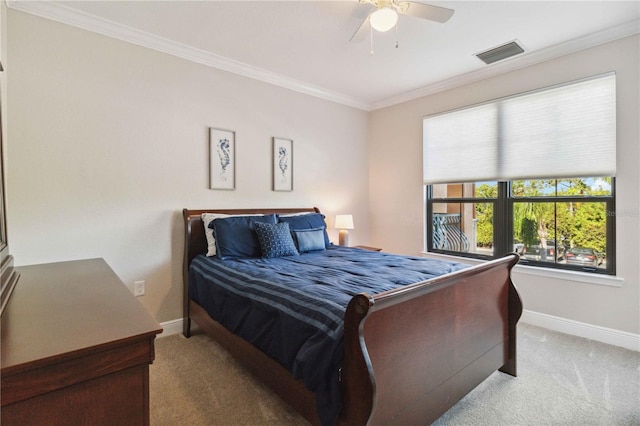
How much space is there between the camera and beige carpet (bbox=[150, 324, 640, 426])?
178 centimetres

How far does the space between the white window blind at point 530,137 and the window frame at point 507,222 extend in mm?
235

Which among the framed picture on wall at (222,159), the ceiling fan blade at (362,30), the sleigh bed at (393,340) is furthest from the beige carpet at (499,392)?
the ceiling fan blade at (362,30)

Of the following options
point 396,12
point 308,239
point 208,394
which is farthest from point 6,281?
point 396,12

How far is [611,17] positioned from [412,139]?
6.97 ft

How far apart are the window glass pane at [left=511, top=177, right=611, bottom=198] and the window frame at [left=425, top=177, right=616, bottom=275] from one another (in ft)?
0.11

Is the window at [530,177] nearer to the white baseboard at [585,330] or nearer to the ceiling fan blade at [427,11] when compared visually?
the white baseboard at [585,330]

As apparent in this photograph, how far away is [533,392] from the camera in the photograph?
6.64 feet

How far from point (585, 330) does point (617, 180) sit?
1.36m

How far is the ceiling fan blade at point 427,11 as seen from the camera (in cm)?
195

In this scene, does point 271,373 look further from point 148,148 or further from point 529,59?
point 529,59

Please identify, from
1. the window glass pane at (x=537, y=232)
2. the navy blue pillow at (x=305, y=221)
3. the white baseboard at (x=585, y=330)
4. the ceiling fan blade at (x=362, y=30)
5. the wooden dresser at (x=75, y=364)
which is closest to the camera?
the wooden dresser at (x=75, y=364)

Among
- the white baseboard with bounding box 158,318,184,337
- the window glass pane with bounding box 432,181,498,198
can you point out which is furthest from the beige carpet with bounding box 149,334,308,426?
the window glass pane with bounding box 432,181,498,198

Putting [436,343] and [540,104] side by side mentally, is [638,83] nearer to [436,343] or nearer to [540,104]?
[540,104]

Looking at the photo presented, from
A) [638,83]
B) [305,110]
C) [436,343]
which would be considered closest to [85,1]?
[305,110]
